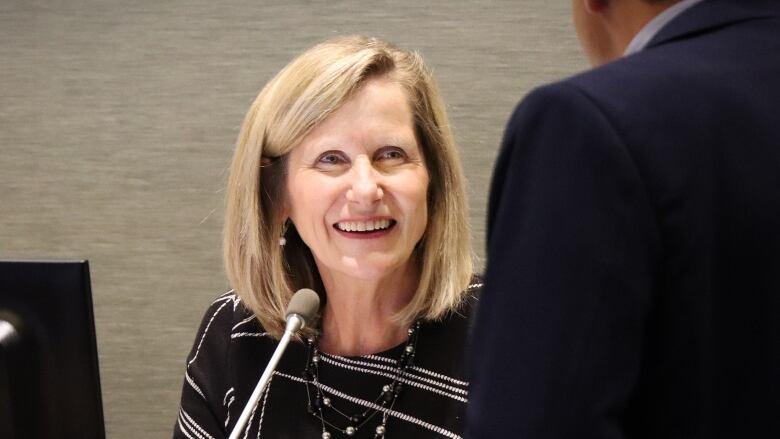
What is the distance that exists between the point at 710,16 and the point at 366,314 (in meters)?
0.98

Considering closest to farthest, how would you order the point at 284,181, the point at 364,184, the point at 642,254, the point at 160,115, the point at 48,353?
the point at 642,254
the point at 48,353
the point at 364,184
the point at 284,181
the point at 160,115

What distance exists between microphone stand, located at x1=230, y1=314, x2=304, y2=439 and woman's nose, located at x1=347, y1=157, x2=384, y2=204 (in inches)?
9.7

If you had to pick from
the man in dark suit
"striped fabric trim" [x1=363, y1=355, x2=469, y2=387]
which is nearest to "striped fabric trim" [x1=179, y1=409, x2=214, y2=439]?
"striped fabric trim" [x1=363, y1=355, x2=469, y2=387]

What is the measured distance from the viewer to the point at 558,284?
55 centimetres

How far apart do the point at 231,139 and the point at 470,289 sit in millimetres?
807

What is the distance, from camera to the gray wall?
2053 mm

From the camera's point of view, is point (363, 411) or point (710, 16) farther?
point (363, 411)

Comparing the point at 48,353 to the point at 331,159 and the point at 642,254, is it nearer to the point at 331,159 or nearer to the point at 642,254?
the point at 331,159

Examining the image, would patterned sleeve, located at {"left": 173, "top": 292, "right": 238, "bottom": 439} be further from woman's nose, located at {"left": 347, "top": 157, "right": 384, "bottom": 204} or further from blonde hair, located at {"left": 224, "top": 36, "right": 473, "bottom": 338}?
woman's nose, located at {"left": 347, "top": 157, "right": 384, "bottom": 204}

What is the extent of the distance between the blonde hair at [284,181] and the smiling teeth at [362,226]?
12cm

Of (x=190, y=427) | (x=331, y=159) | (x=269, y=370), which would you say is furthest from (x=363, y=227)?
(x=190, y=427)

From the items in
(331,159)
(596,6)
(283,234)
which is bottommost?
(283,234)

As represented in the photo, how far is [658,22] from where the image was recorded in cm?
60

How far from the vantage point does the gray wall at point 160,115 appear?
2.05 m
